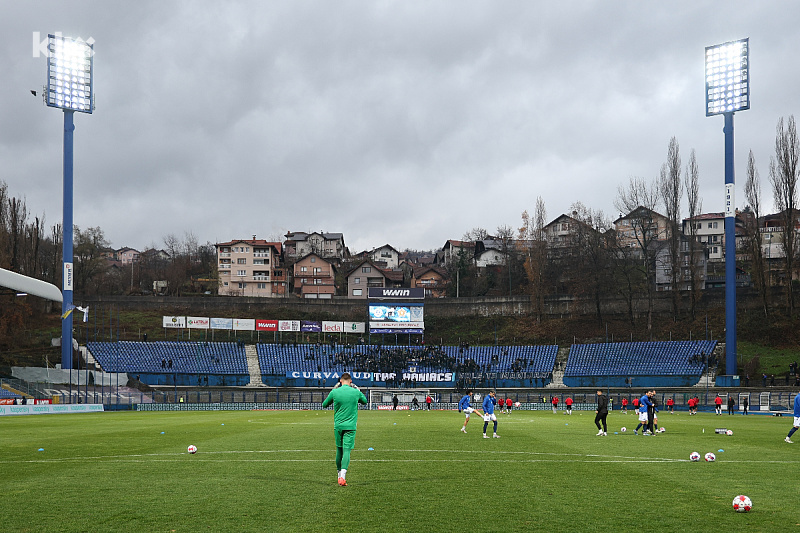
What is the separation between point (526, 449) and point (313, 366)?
62602mm

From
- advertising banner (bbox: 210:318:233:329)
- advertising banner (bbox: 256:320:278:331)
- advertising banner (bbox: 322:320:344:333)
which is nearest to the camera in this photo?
advertising banner (bbox: 210:318:233:329)

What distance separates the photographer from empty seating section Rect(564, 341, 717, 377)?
7406cm

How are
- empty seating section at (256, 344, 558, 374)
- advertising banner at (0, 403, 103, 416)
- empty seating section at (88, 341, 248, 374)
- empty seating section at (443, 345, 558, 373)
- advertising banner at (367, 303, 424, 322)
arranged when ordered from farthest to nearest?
advertising banner at (367, 303, 424, 322), empty seating section at (256, 344, 558, 374), empty seating section at (443, 345, 558, 373), empty seating section at (88, 341, 248, 374), advertising banner at (0, 403, 103, 416)

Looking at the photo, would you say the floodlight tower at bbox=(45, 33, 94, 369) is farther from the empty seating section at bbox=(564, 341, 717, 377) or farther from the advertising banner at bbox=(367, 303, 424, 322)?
the empty seating section at bbox=(564, 341, 717, 377)

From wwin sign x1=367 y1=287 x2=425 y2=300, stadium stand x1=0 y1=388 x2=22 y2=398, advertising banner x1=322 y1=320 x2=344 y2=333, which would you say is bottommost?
stadium stand x1=0 y1=388 x2=22 y2=398

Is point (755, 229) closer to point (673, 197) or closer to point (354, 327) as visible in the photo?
point (673, 197)

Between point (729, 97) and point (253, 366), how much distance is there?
5767 centimetres

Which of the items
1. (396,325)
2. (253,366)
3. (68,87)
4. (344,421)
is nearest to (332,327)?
(396,325)

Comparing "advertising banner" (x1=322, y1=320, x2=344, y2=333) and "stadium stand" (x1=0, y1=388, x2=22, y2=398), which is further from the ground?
"advertising banner" (x1=322, y1=320, x2=344, y2=333)

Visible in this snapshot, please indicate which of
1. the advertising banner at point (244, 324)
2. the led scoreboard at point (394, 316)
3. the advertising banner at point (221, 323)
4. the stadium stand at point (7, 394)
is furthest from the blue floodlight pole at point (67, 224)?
the led scoreboard at point (394, 316)

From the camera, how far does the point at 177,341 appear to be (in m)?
84.8

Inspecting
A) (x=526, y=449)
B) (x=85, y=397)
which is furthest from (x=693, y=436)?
(x=85, y=397)

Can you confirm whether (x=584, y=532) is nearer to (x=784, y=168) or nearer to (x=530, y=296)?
(x=784, y=168)

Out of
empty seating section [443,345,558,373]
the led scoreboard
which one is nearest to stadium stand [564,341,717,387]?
empty seating section [443,345,558,373]
